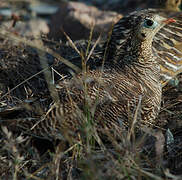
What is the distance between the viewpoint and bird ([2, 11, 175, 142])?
95.1 inches

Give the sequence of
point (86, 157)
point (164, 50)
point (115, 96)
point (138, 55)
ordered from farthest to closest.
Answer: point (164, 50)
point (138, 55)
point (115, 96)
point (86, 157)

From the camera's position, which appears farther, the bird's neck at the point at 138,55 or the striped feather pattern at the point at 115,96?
the bird's neck at the point at 138,55

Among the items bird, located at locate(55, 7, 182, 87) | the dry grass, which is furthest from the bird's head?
the dry grass

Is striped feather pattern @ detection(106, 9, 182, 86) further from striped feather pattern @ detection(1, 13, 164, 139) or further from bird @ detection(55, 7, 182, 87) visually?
striped feather pattern @ detection(1, 13, 164, 139)

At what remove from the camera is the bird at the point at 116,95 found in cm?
242

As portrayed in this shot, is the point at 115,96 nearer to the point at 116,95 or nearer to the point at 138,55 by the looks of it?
the point at 116,95

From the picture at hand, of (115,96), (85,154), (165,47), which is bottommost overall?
(85,154)

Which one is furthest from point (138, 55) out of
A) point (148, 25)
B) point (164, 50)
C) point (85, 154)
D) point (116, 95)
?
point (85, 154)

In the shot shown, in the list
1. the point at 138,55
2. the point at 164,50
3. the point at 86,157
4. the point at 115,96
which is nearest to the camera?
the point at 86,157

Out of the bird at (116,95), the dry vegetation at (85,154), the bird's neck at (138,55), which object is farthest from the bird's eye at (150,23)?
the dry vegetation at (85,154)

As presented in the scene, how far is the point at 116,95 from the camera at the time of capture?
263 cm

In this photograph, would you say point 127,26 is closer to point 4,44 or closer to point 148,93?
point 148,93

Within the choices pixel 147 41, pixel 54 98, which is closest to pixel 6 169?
pixel 54 98

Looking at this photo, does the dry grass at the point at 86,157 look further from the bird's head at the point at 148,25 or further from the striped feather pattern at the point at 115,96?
the bird's head at the point at 148,25
